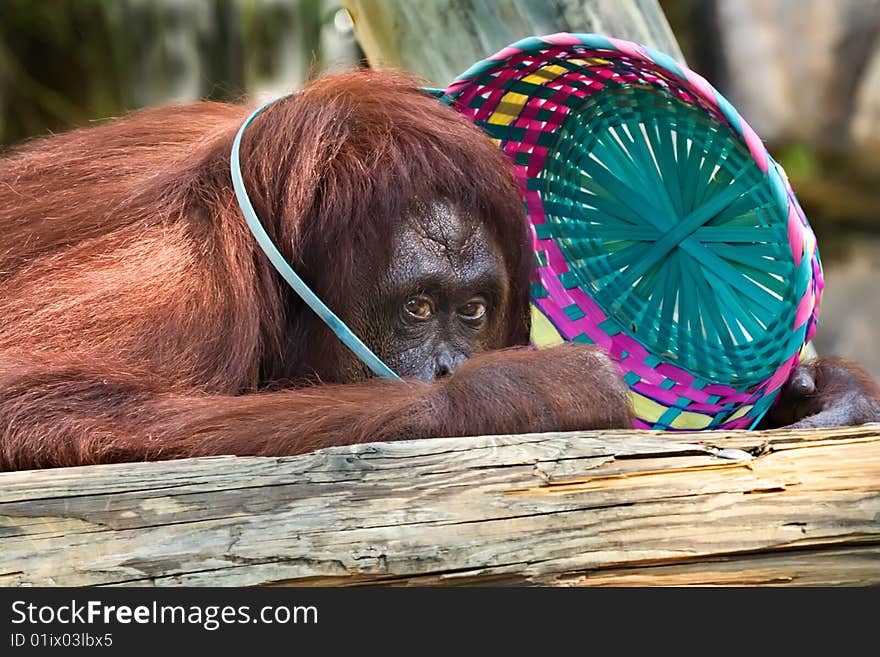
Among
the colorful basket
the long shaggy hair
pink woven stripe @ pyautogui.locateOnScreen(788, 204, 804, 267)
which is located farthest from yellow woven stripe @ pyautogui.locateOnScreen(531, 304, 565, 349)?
pink woven stripe @ pyautogui.locateOnScreen(788, 204, 804, 267)

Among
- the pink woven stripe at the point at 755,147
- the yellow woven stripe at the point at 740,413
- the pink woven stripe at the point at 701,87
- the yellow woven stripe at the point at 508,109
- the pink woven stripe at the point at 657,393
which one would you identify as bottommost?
the pink woven stripe at the point at 657,393

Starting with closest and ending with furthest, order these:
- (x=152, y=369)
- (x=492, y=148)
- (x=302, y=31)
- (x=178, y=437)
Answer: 1. (x=178, y=437)
2. (x=152, y=369)
3. (x=492, y=148)
4. (x=302, y=31)

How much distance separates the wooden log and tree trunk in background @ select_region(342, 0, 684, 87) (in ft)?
5.49

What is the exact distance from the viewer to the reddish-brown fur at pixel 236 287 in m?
1.68

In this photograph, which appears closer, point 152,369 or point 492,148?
point 152,369

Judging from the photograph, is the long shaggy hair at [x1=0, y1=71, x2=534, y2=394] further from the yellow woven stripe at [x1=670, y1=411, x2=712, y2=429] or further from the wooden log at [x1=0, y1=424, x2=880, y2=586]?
the yellow woven stripe at [x1=670, y1=411, x2=712, y2=429]

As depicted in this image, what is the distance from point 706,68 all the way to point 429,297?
12.6ft

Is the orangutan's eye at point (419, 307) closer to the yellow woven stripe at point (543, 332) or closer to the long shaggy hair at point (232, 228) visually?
the long shaggy hair at point (232, 228)

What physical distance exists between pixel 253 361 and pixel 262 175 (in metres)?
0.36

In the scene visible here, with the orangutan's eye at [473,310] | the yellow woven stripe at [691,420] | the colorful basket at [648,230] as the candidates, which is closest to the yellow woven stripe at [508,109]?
the colorful basket at [648,230]

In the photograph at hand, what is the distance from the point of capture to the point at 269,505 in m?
1.38

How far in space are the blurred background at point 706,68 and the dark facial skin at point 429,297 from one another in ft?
9.71

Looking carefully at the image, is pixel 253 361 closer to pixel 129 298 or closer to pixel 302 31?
pixel 129 298
